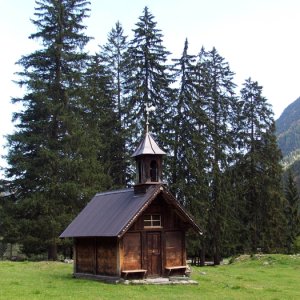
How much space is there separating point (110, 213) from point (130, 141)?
19527 mm

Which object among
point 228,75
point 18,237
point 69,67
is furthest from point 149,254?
point 228,75

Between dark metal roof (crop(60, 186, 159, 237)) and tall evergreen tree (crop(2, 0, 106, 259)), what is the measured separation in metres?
9.48

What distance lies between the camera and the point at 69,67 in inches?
1704

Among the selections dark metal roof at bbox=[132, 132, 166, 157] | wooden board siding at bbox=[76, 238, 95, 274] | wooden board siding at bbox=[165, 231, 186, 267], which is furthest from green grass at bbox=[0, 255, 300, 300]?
dark metal roof at bbox=[132, 132, 166, 157]

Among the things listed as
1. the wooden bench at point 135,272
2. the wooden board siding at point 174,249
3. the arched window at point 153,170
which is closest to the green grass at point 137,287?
the wooden bench at point 135,272

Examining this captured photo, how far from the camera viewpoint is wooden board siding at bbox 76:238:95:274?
93.4 feet

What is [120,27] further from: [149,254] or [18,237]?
[149,254]

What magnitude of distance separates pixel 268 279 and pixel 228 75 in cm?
2865

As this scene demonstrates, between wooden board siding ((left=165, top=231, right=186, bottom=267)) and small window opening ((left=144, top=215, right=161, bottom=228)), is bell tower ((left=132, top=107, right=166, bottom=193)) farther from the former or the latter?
wooden board siding ((left=165, top=231, right=186, bottom=267))

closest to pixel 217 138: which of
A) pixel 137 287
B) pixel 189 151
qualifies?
pixel 189 151

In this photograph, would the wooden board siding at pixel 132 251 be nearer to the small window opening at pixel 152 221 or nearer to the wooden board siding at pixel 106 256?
the wooden board siding at pixel 106 256

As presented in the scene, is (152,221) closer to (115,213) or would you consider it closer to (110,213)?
(115,213)

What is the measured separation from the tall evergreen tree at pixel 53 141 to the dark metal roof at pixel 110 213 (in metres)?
9.48

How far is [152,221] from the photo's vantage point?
27.2m
